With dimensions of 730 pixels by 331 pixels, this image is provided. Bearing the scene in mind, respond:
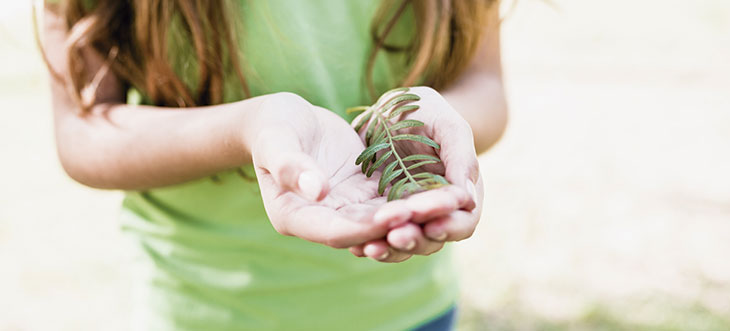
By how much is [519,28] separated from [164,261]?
930 centimetres

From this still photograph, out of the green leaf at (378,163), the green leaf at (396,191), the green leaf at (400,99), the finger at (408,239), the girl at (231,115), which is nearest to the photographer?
the finger at (408,239)

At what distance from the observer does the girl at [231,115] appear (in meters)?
1.55

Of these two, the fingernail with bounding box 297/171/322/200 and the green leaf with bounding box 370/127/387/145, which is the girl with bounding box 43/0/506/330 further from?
the fingernail with bounding box 297/171/322/200

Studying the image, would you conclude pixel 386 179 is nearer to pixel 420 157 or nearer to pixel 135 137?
pixel 420 157

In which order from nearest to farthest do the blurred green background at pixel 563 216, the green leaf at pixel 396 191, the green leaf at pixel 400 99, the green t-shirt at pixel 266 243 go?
the green leaf at pixel 396 191, the green leaf at pixel 400 99, the green t-shirt at pixel 266 243, the blurred green background at pixel 563 216

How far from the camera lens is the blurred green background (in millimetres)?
3660

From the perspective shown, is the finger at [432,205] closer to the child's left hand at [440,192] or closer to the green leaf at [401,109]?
A: the child's left hand at [440,192]

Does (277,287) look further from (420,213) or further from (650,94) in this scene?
(650,94)

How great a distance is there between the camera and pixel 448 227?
3.21 ft

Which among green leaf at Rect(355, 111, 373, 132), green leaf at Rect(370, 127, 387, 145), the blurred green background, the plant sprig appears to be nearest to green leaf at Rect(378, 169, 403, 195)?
the plant sprig

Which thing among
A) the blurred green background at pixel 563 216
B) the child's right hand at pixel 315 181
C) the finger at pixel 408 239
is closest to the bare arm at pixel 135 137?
the child's right hand at pixel 315 181

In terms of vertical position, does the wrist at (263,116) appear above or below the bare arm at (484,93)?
above

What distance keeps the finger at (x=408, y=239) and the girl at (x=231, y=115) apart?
0.46m

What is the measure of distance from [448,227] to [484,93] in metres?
0.94
